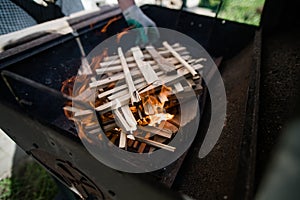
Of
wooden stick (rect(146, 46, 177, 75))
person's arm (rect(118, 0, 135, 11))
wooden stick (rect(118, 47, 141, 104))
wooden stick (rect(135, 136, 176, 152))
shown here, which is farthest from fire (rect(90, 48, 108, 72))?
wooden stick (rect(135, 136, 176, 152))

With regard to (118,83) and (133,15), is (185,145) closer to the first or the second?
(118,83)

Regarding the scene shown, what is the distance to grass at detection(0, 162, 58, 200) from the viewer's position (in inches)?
93.2

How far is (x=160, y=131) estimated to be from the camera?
4.06 feet

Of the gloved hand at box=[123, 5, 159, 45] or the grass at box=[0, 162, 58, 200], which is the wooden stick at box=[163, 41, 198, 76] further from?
the grass at box=[0, 162, 58, 200]

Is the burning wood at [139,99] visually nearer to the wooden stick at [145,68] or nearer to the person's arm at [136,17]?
the wooden stick at [145,68]

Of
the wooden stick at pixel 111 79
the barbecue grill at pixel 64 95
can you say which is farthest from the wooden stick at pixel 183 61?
the wooden stick at pixel 111 79

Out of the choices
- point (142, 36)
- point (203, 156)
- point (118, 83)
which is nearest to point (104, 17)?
point (142, 36)

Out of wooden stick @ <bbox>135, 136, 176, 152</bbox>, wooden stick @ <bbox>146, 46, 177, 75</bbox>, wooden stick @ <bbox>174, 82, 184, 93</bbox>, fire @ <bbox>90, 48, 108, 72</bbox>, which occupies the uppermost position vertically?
fire @ <bbox>90, 48, 108, 72</bbox>

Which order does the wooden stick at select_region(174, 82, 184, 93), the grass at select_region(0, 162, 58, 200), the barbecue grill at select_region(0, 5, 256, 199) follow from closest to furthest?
the barbecue grill at select_region(0, 5, 256, 199) < the wooden stick at select_region(174, 82, 184, 93) < the grass at select_region(0, 162, 58, 200)

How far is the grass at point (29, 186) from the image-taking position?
7.77 ft

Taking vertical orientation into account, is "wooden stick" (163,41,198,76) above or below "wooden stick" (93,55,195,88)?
below

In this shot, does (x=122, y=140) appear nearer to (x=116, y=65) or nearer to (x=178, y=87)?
(x=178, y=87)

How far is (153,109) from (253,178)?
0.75 m

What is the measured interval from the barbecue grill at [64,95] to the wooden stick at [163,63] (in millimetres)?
371
